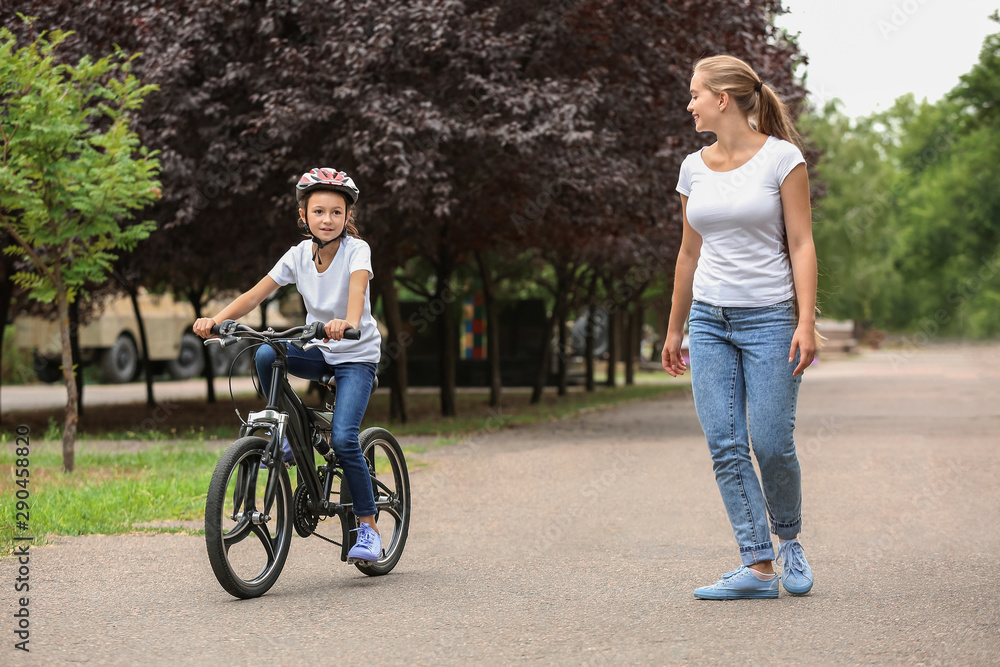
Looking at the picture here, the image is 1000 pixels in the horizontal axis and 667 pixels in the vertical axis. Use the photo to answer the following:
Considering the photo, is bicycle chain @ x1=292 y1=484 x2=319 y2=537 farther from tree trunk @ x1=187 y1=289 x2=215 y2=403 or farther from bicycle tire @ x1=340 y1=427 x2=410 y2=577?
tree trunk @ x1=187 y1=289 x2=215 y2=403

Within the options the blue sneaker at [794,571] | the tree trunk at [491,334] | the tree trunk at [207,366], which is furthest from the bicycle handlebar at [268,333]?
the tree trunk at [207,366]

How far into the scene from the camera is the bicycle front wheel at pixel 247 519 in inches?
182

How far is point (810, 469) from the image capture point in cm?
1008

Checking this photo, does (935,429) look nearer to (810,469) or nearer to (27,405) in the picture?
(810,469)

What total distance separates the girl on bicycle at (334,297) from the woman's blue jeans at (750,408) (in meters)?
1.41

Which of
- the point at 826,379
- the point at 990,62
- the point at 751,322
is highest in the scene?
the point at 990,62

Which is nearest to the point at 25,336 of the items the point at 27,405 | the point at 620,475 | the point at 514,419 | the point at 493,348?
the point at 27,405

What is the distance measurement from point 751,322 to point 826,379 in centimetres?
2805

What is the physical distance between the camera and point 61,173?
30.0 feet

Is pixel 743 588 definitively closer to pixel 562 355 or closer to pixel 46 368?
pixel 562 355

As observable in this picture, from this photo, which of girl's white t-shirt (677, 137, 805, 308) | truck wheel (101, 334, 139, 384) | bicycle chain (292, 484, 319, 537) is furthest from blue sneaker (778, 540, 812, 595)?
truck wheel (101, 334, 139, 384)

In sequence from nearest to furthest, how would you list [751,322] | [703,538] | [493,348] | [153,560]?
1. [751,322]
2. [153,560]
3. [703,538]
4. [493,348]

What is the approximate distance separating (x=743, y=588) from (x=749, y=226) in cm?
141

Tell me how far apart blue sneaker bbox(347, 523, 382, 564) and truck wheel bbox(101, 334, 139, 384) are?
2621cm
